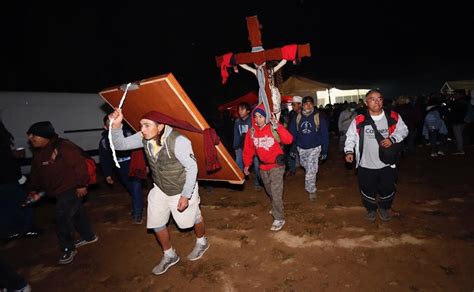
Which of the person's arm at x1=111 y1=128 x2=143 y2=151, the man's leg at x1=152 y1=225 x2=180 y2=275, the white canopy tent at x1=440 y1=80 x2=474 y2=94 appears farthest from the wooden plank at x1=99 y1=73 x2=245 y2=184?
the white canopy tent at x1=440 y1=80 x2=474 y2=94

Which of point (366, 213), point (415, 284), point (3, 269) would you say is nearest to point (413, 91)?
point (366, 213)

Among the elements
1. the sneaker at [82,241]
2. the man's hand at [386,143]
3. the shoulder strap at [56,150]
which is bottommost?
the sneaker at [82,241]

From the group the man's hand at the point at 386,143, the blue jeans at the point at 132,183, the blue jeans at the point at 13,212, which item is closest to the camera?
the man's hand at the point at 386,143

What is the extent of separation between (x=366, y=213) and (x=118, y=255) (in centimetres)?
412

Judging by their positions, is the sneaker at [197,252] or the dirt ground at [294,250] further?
the sneaker at [197,252]

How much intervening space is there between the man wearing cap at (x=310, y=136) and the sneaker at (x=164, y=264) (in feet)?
10.4

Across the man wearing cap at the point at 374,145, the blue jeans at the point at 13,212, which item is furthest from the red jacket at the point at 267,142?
the blue jeans at the point at 13,212

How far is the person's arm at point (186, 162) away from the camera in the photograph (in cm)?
336

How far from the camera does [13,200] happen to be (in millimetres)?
5180

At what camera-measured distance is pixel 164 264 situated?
3838 millimetres

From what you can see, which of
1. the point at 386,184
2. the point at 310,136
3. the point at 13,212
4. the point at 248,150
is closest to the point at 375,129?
the point at 386,184

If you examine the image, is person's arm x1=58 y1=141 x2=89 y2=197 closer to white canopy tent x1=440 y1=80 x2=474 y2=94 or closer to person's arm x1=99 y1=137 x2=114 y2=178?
person's arm x1=99 y1=137 x2=114 y2=178

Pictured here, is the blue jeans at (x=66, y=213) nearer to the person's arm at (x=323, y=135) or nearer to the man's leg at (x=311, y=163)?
the man's leg at (x=311, y=163)

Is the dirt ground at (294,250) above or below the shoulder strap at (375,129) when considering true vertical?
below
